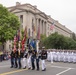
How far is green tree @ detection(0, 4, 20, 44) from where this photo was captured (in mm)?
52250

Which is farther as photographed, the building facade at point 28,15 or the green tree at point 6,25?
the building facade at point 28,15

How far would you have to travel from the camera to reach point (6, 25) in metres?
53.1

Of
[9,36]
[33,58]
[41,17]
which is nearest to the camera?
[33,58]

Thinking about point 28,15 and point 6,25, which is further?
point 28,15

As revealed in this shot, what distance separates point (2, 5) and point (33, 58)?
120 ft

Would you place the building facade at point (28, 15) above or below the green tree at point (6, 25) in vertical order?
above

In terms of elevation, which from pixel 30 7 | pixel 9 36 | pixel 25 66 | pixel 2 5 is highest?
pixel 30 7

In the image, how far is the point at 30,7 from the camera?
88812mm

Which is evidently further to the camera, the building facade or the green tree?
the building facade

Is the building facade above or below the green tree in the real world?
above

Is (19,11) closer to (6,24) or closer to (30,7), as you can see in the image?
(30,7)

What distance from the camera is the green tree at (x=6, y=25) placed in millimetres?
52250

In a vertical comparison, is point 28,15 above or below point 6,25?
above

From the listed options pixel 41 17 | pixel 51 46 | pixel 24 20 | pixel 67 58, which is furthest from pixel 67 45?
pixel 67 58
